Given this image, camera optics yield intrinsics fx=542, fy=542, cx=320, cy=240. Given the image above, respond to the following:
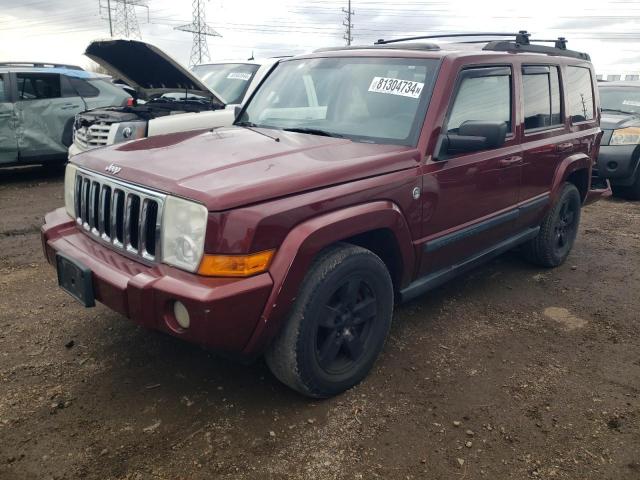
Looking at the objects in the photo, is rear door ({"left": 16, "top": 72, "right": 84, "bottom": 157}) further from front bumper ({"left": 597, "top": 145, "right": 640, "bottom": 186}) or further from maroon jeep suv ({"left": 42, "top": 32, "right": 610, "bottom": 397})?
front bumper ({"left": 597, "top": 145, "right": 640, "bottom": 186})

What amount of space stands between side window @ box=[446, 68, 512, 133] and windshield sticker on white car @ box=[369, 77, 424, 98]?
0.25 metres

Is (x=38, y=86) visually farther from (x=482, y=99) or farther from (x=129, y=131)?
(x=482, y=99)

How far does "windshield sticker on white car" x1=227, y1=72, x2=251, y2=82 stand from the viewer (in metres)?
7.27

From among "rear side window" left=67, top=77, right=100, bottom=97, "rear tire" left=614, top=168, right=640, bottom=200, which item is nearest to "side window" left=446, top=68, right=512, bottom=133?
"rear tire" left=614, top=168, right=640, bottom=200

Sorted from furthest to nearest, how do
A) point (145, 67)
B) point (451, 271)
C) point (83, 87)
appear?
1. point (83, 87)
2. point (145, 67)
3. point (451, 271)

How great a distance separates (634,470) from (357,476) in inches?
49.1

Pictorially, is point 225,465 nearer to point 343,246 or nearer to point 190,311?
point 190,311

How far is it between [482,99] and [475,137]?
0.61 meters

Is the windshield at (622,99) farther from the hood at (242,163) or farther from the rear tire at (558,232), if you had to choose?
the hood at (242,163)

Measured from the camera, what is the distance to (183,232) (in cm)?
238

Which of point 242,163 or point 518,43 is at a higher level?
point 518,43

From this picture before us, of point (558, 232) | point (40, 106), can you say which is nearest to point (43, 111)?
point (40, 106)

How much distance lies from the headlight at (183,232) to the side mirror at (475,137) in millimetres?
1557

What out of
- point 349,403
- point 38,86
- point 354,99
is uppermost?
point 354,99
